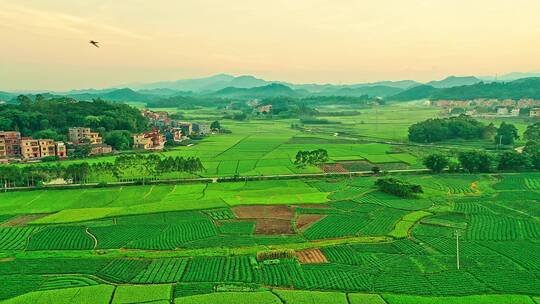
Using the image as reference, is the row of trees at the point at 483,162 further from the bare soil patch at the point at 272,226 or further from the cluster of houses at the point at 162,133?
the cluster of houses at the point at 162,133

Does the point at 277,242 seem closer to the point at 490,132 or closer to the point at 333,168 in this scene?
the point at 333,168

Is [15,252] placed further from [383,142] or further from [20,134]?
[383,142]

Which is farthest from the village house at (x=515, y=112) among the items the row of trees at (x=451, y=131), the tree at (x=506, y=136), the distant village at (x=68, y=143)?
the distant village at (x=68, y=143)

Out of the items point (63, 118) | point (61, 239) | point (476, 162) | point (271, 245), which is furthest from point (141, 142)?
point (476, 162)

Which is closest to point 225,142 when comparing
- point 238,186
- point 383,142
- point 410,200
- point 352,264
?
point 383,142

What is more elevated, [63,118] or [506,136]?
[63,118]

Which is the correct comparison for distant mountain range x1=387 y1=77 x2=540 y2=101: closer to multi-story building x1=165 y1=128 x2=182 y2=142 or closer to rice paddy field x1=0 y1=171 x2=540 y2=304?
multi-story building x1=165 y1=128 x2=182 y2=142
